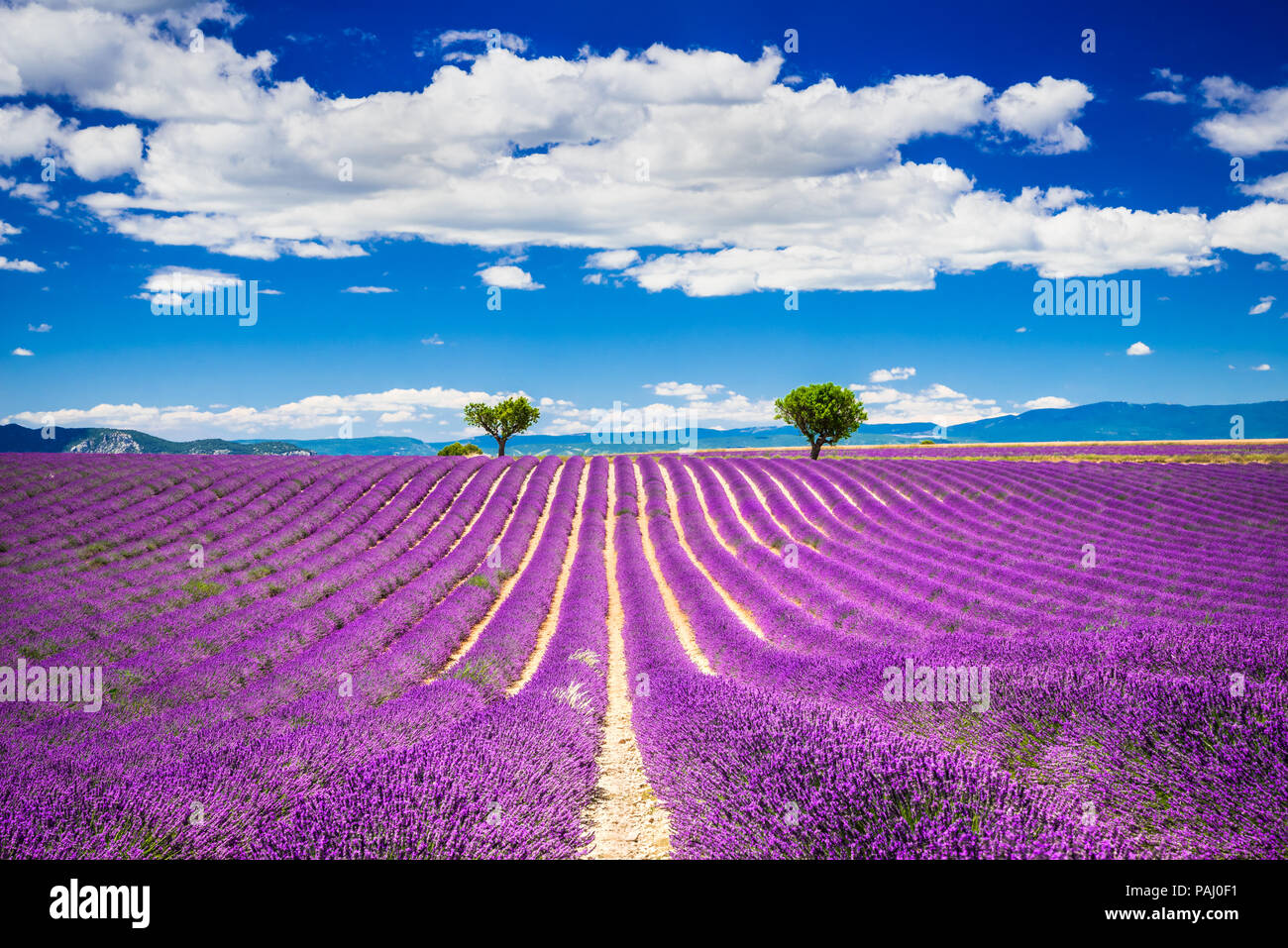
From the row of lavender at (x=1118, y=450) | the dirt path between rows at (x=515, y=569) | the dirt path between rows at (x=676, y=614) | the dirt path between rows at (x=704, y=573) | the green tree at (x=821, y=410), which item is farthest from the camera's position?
the green tree at (x=821, y=410)

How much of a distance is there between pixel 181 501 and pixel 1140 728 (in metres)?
22.8

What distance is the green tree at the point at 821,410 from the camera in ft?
141

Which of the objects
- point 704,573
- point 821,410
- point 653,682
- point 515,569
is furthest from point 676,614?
point 821,410

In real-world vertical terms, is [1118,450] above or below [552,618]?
above

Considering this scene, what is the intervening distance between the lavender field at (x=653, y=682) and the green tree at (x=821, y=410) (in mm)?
24008

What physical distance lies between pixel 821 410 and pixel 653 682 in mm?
39333

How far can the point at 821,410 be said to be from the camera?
4272 centimetres

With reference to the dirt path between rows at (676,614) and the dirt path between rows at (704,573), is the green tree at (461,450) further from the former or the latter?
the dirt path between rows at (676,614)

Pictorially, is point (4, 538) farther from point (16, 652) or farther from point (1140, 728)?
point (1140, 728)

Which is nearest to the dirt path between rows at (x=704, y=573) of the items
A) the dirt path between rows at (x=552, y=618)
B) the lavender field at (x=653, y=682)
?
the lavender field at (x=653, y=682)

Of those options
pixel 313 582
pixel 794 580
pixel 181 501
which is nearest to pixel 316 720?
pixel 313 582

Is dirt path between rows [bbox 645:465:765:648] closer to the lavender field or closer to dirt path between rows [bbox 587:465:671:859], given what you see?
the lavender field

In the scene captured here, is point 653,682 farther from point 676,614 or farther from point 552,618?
point 552,618
